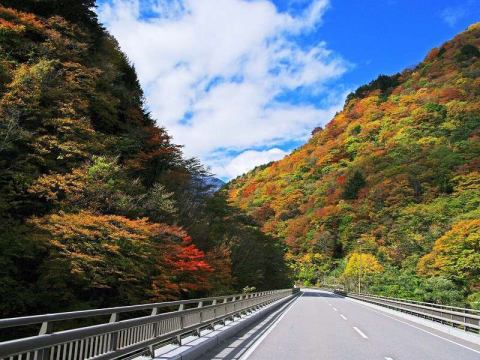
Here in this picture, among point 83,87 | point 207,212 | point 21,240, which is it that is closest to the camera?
point 21,240

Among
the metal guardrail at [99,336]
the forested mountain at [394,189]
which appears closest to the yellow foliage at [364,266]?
the forested mountain at [394,189]

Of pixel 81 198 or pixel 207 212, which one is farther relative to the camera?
pixel 207 212

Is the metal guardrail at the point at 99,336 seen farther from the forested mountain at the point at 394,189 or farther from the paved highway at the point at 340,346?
the forested mountain at the point at 394,189

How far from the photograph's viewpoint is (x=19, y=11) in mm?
27156

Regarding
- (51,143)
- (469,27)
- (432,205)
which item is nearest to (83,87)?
(51,143)

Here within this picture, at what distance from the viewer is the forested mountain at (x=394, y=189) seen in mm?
52281

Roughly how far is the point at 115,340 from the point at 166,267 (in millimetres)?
17484

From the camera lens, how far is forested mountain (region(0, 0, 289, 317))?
1778 centimetres

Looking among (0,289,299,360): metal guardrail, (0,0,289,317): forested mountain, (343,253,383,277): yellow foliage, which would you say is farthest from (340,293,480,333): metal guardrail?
(343,253,383,277): yellow foliage

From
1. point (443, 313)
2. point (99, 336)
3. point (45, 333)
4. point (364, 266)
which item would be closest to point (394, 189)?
point (364, 266)

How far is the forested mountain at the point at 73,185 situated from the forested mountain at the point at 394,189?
2982 centimetres

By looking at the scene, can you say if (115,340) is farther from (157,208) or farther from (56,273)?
(157,208)

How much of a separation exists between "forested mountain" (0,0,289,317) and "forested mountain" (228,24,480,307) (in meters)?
29.8

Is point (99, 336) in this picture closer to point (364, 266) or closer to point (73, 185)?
point (73, 185)
